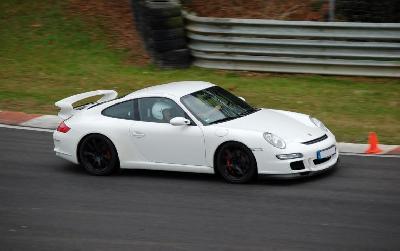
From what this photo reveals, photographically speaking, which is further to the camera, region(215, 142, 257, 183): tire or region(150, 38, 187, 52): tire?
region(150, 38, 187, 52): tire

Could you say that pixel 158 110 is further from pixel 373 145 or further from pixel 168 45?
pixel 168 45

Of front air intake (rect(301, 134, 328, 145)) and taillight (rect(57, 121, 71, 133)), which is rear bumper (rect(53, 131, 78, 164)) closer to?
taillight (rect(57, 121, 71, 133))

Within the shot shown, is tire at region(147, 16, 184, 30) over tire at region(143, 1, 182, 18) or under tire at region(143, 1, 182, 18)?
under

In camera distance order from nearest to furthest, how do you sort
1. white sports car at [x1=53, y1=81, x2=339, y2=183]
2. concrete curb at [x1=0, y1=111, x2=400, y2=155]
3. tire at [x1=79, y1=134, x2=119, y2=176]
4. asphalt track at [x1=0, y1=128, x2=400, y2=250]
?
asphalt track at [x1=0, y1=128, x2=400, y2=250], white sports car at [x1=53, y1=81, x2=339, y2=183], tire at [x1=79, y1=134, x2=119, y2=176], concrete curb at [x1=0, y1=111, x2=400, y2=155]

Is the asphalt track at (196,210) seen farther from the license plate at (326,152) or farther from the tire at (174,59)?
the tire at (174,59)

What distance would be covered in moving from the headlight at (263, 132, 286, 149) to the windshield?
2.66ft

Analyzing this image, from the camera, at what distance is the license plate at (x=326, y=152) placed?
10805 mm

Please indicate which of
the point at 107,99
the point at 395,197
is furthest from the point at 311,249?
the point at 107,99

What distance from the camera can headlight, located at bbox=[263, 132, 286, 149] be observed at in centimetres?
1067

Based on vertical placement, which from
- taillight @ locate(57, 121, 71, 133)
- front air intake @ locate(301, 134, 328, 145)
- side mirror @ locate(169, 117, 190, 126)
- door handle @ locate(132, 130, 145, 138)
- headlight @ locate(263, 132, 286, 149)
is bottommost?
taillight @ locate(57, 121, 71, 133)

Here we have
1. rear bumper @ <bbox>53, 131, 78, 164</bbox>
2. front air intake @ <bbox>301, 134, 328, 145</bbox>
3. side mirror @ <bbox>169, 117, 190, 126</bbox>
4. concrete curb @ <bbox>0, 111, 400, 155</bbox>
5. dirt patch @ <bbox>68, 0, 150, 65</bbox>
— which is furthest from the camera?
dirt patch @ <bbox>68, 0, 150, 65</bbox>

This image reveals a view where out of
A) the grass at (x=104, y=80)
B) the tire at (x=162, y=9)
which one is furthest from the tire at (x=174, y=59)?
the tire at (x=162, y=9)

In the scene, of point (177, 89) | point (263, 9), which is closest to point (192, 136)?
point (177, 89)

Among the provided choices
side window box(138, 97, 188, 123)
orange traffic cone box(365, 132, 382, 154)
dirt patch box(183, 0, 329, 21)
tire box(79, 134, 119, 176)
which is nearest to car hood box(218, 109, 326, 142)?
side window box(138, 97, 188, 123)
